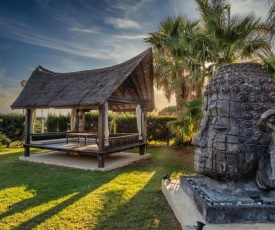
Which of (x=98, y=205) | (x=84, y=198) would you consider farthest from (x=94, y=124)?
(x=98, y=205)

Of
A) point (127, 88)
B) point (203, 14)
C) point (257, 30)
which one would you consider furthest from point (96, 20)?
point (257, 30)

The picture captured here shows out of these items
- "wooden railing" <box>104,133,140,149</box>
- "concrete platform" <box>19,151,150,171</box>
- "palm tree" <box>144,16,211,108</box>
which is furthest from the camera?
"palm tree" <box>144,16,211,108</box>

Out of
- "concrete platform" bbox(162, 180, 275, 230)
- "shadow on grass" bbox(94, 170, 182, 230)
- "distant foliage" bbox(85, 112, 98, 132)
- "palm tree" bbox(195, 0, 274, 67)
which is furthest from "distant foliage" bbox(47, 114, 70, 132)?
"concrete platform" bbox(162, 180, 275, 230)

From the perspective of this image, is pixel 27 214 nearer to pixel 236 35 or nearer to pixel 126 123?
pixel 236 35

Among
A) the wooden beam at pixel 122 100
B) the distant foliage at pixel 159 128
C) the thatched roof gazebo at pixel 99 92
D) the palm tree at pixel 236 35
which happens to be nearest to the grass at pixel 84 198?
the thatched roof gazebo at pixel 99 92

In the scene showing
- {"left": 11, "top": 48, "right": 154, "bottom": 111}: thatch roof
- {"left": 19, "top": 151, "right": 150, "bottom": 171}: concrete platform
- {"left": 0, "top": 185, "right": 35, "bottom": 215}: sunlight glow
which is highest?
{"left": 11, "top": 48, "right": 154, "bottom": 111}: thatch roof

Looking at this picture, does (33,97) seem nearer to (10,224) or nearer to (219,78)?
(10,224)

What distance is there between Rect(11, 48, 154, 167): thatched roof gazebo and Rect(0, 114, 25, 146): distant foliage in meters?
3.51

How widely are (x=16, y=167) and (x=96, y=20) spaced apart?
→ 7390mm

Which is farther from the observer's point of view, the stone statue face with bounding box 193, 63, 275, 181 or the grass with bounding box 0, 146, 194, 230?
the grass with bounding box 0, 146, 194, 230

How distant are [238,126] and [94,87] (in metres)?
6.65

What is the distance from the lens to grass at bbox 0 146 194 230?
3934mm

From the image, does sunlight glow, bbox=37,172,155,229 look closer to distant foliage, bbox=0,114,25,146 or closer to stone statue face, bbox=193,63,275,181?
stone statue face, bbox=193,63,275,181

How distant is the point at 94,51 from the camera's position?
39.7ft
